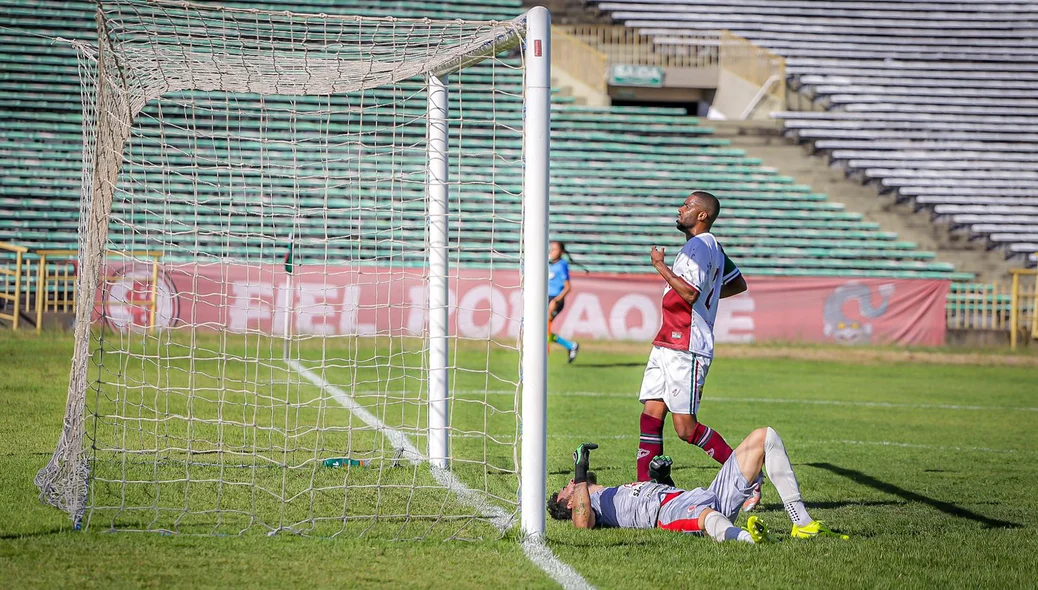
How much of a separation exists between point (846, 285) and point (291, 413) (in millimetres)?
13096

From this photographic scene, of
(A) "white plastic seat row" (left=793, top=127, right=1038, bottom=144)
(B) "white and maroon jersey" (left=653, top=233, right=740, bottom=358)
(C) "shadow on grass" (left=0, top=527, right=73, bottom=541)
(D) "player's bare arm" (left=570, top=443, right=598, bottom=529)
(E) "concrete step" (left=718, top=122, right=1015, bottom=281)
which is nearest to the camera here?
(C) "shadow on grass" (left=0, top=527, right=73, bottom=541)

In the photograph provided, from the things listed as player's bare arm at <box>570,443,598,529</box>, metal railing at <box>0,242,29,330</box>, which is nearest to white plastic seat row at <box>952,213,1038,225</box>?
metal railing at <box>0,242,29,330</box>

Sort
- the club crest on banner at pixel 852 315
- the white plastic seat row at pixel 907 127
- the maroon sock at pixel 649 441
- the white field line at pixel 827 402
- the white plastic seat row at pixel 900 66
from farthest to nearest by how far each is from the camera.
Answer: the white plastic seat row at pixel 900 66 → the white plastic seat row at pixel 907 127 → the club crest on banner at pixel 852 315 → the white field line at pixel 827 402 → the maroon sock at pixel 649 441

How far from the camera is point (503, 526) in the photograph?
5211 mm

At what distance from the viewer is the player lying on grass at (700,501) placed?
16.8 ft

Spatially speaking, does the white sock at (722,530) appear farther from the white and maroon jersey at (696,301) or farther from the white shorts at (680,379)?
the white and maroon jersey at (696,301)

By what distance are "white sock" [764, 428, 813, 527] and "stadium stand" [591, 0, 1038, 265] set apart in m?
20.2

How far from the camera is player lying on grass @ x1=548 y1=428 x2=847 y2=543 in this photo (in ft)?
16.8

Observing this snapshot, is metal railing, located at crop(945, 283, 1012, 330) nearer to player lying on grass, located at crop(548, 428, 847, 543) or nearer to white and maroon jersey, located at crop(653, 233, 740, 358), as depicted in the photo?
white and maroon jersey, located at crop(653, 233, 740, 358)

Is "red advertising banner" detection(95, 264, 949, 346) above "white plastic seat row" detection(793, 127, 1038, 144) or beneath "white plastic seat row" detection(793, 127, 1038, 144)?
beneath

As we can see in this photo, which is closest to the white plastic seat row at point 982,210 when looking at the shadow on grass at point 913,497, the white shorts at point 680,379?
the shadow on grass at point 913,497

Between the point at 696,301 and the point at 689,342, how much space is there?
23cm

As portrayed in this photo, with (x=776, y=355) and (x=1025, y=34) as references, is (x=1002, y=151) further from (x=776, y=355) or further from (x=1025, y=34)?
(x=776, y=355)

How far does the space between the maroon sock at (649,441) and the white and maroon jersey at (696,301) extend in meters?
0.45
